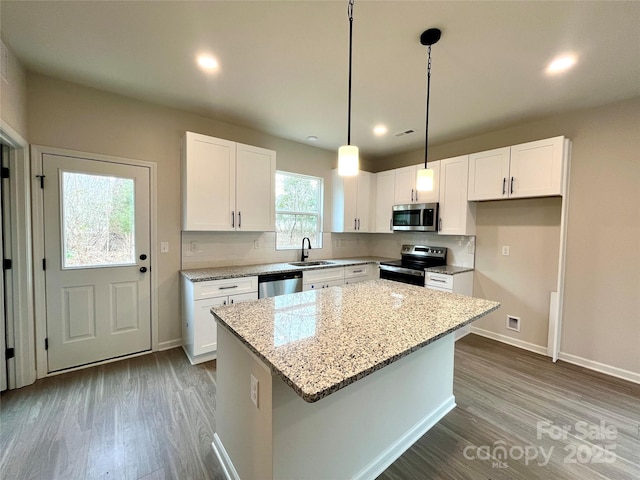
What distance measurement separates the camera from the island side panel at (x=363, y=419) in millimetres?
1150

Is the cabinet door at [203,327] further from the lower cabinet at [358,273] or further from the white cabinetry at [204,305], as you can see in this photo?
the lower cabinet at [358,273]

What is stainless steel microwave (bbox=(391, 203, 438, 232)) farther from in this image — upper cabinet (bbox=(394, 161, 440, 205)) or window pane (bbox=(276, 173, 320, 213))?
window pane (bbox=(276, 173, 320, 213))

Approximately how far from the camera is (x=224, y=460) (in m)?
1.55

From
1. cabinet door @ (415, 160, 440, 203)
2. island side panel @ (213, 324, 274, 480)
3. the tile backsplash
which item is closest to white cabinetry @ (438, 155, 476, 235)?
cabinet door @ (415, 160, 440, 203)

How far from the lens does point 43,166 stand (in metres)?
2.36

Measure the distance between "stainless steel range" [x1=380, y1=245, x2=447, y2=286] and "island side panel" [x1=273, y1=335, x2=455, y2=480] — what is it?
1.66 m

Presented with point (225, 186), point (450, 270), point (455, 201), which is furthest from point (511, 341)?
point (225, 186)

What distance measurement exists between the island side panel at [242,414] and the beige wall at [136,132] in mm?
1782

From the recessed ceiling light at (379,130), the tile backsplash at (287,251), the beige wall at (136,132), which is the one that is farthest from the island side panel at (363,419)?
the recessed ceiling light at (379,130)

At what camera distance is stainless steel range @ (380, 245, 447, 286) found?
365cm

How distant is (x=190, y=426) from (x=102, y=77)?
291 cm

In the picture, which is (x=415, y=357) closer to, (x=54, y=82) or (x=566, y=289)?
(x=566, y=289)

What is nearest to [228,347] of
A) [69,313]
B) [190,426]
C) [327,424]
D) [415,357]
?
[327,424]

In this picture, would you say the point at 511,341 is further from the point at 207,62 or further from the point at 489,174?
the point at 207,62
